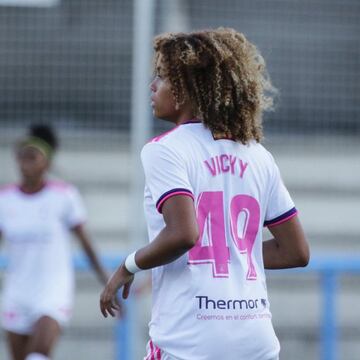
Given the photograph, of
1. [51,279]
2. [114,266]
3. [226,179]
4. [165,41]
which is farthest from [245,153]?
[114,266]

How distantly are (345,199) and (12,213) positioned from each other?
105 inches

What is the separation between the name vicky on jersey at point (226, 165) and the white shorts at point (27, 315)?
3.85 metres

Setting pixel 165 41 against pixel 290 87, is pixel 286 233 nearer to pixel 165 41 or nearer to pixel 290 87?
pixel 165 41

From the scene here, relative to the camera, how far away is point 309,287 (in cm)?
877

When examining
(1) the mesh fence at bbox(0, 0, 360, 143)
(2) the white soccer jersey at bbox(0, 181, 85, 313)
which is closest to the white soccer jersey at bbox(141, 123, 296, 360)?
(2) the white soccer jersey at bbox(0, 181, 85, 313)

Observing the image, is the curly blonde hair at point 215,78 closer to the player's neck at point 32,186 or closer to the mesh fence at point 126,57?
the player's neck at point 32,186

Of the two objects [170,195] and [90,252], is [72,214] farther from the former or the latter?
[170,195]

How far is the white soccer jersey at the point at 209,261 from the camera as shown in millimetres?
3613

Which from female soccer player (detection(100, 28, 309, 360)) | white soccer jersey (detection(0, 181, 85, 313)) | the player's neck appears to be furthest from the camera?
the player's neck

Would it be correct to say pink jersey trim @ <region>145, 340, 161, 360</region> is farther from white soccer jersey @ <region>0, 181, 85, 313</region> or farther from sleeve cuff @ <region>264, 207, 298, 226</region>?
white soccer jersey @ <region>0, 181, 85, 313</region>

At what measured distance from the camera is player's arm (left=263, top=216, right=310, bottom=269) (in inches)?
154

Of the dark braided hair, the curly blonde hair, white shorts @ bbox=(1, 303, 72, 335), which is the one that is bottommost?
white shorts @ bbox=(1, 303, 72, 335)

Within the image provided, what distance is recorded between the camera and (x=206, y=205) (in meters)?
3.64

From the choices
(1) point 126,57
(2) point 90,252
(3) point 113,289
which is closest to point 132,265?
(3) point 113,289
